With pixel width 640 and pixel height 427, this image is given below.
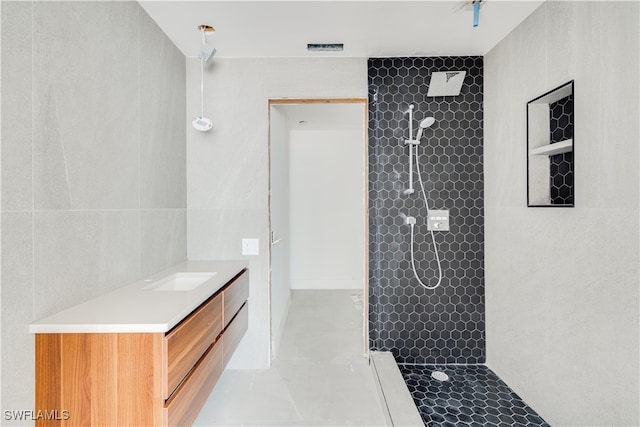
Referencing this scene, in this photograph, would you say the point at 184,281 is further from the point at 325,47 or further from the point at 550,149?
the point at 550,149

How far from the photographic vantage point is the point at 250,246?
269 cm

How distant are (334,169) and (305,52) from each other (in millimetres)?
2555

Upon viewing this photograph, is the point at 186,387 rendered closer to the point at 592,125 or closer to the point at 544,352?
the point at 544,352

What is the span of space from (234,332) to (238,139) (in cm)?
144

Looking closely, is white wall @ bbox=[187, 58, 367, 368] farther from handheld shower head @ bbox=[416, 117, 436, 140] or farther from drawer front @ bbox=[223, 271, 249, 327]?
handheld shower head @ bbox=[416, 117, 436, 140]

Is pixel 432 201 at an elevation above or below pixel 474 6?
below

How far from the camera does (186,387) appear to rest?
1368mm

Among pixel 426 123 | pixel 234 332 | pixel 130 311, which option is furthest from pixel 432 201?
pixel 130 311

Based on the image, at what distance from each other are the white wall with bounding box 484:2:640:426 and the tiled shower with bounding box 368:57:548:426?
215 millimetres

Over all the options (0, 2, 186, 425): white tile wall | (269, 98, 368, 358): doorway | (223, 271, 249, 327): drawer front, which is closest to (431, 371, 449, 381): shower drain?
(223, 271, 249, 327): drawer front

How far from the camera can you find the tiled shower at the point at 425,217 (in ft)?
8.86

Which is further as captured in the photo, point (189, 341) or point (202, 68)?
point (202, 68)

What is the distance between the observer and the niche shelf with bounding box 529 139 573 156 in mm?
1788

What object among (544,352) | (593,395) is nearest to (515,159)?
(544,352)
